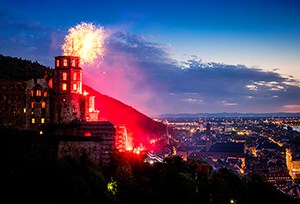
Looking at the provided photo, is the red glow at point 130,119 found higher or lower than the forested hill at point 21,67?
lower

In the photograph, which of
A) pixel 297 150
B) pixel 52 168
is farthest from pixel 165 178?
pixel 297 150

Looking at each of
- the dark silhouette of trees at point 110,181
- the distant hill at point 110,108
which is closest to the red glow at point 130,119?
the distant hill at point 110,108

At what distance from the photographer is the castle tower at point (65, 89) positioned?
50031mm

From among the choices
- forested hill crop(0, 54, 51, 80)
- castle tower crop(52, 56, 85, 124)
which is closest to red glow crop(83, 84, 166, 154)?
forested hill crop(0, 54, 51, 80)

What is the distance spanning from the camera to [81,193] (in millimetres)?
36625

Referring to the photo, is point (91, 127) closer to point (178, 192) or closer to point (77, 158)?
point (77, 158)

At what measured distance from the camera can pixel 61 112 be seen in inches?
1973

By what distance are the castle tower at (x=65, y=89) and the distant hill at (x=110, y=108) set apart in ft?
54.8

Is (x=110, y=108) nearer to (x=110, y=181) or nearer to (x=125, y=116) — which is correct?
(x=125, y=116)

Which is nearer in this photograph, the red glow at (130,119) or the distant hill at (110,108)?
the distant hill at (110,108)

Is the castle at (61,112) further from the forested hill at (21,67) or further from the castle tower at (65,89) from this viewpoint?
the forested hill at (21,67)

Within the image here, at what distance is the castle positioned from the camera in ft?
155

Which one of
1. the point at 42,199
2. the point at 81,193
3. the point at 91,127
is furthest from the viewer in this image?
the point at 91,127

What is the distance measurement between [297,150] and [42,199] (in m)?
161
